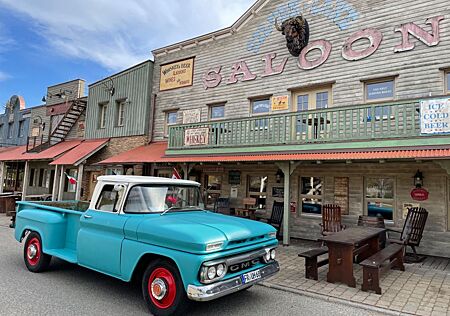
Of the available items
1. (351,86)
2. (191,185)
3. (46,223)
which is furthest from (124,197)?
(351,86)

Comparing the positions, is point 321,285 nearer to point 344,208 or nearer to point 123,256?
point 123,256

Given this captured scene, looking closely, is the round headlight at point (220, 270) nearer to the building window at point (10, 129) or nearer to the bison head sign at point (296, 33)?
the bison head sign at point (296, 33)

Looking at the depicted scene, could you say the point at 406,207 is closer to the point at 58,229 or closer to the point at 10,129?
the point at 58,229

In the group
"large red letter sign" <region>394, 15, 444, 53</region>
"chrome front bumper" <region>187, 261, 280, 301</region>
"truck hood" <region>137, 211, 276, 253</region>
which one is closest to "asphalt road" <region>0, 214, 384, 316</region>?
"chrome front bumper" <region>187, 261, 280, 301</region>

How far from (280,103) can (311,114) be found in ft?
7.74

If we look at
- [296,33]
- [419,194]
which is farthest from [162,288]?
[296,33]

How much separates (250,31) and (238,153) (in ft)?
17.5

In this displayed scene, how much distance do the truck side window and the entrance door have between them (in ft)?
19.6

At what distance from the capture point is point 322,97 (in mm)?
10914

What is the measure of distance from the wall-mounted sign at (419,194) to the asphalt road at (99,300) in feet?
A: 17.6

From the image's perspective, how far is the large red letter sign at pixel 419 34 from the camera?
8.77 meters

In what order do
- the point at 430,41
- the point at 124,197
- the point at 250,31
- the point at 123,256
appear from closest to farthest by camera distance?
the point at 123,256, the point at 124,197, the point at 430,41, the point at 250,31

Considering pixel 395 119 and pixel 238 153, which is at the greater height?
pixel 395 119

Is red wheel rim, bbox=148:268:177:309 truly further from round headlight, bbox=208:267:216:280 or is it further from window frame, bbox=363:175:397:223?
window frame, bbox=363:175:397:223
